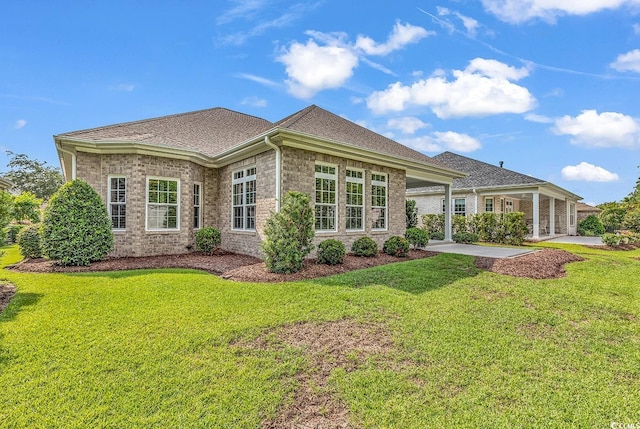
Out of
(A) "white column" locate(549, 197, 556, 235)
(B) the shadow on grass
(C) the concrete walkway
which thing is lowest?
(B) the shadow on grass

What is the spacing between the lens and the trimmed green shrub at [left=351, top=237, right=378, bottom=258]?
9.91 meters

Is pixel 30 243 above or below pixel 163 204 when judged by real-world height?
below

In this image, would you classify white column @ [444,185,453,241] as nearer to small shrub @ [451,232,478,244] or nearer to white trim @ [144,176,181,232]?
small shrub @ [451,232,478,244]

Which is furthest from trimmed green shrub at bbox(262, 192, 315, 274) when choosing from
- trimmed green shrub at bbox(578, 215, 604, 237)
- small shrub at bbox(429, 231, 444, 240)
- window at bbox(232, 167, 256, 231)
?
trimmed green shrub at bbox(578, 215, 604, 237)

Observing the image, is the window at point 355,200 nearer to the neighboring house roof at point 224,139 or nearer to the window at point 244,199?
the neighboring house roof at point 224,139

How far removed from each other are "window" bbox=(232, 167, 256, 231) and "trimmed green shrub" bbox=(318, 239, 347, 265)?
2679 millimetres

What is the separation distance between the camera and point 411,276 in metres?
7.30

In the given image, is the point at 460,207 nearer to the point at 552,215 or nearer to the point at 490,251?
the point at 552,215

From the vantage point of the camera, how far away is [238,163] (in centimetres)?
1095

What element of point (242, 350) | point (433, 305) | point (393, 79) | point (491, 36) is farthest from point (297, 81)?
point (242, 350)

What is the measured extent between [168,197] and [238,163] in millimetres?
2713

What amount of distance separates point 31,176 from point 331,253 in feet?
160

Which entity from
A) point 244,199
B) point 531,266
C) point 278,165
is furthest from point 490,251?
point 244,199

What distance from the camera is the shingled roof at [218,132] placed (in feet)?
32.8
